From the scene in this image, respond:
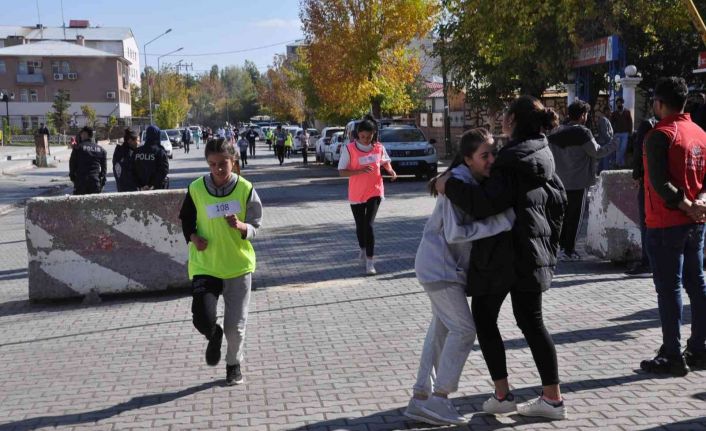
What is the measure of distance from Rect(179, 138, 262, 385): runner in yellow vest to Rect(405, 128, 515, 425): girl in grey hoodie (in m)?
1.46

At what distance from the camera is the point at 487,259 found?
4398mm

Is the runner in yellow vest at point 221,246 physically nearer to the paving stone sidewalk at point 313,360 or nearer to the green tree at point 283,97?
the paving stone sidewalk at point 313,360

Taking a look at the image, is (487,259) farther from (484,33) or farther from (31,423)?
(484,33)

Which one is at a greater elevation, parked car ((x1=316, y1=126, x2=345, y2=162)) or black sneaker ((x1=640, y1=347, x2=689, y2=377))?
parked car ((x1=316, y1=126, x2=345, y2=162))

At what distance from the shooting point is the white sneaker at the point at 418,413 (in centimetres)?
464

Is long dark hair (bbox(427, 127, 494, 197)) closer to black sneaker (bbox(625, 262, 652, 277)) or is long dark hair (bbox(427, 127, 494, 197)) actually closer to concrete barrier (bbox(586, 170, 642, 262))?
black sneaker (bbox(625, 262, 652, 277))

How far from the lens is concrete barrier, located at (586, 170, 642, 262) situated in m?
9.49

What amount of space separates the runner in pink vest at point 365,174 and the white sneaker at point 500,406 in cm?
504

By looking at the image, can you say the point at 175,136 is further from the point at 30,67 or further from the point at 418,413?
the point at 418,413

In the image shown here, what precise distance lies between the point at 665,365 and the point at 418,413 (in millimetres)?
1870

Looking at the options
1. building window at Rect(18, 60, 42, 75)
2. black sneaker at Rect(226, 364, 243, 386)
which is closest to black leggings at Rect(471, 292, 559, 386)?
black sneaker at Rect(226, 364, 243, 386)

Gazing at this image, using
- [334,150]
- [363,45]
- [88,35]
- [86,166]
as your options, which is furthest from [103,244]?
[88,35]

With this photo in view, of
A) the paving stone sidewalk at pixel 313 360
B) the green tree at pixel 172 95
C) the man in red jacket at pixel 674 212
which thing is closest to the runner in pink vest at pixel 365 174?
the paving stone sidewalk at pixel 313 360

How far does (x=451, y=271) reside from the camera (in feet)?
14.8
